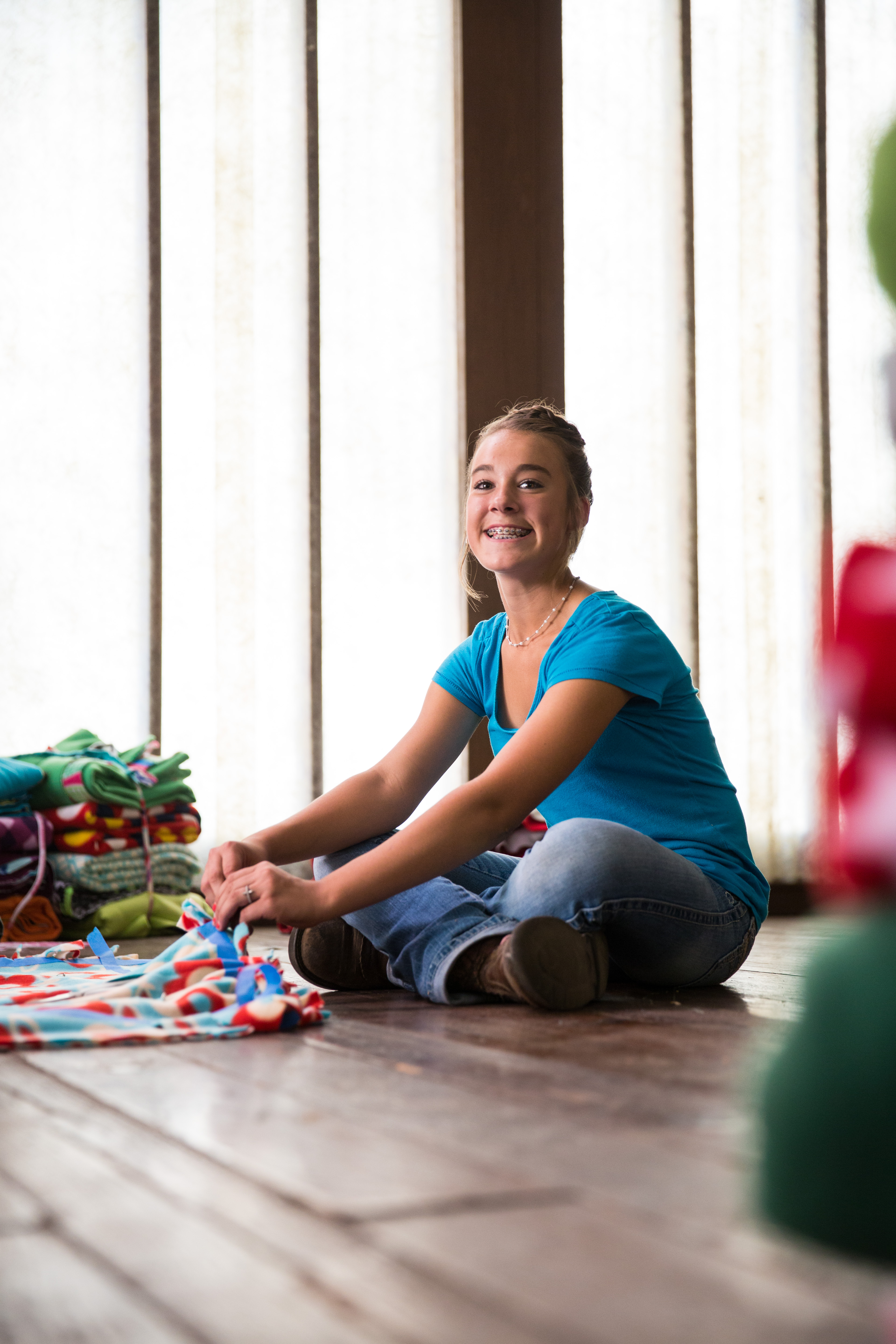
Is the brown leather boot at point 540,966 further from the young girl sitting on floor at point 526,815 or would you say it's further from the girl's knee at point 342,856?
the girl's knee at point 342,856

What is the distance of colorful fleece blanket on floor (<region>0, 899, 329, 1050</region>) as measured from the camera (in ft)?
4.44

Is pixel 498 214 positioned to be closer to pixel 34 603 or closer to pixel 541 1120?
pixel 34 603

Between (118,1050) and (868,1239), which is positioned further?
(118,1050)

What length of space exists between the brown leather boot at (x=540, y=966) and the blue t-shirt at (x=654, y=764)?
0.67 feet

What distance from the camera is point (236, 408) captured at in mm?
3662

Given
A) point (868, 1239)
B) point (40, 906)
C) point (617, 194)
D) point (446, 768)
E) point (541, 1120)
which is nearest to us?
point (868, 1239)

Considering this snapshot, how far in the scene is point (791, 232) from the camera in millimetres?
4219

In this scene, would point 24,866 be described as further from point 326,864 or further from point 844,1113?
point 844,1113

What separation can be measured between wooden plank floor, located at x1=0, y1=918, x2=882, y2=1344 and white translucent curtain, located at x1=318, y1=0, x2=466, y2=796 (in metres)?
2.49

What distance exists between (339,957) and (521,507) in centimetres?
71

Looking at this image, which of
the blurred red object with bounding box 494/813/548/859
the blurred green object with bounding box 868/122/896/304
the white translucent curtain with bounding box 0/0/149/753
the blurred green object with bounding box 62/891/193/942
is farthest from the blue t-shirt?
the white translucent curtain with bounding box 0/0/149/753

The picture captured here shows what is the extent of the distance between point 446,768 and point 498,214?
8.18ft

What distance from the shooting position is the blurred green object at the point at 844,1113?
1.73 feet

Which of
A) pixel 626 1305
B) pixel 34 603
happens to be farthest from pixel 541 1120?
pixel 34 603
